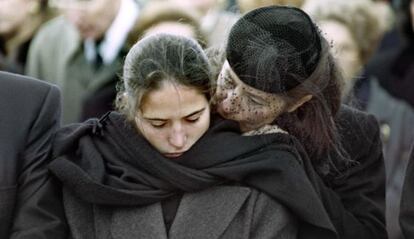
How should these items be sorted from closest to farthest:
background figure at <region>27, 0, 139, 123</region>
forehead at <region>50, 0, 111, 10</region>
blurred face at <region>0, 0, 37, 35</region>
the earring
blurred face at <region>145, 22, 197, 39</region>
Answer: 1. blurred face at <region>145, 22, 197, 39</region>
2. background figure at <region>27, 0, 139, 123</region>
3. forehead at <region>50, 0, 111, 10</region>
4. blurred face at <region>0, 0, 37, 35</region>
5. the earring

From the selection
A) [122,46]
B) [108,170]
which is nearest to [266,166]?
[108,170]

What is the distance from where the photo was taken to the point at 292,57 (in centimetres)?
399

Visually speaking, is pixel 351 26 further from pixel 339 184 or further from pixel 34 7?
pixel 34 7

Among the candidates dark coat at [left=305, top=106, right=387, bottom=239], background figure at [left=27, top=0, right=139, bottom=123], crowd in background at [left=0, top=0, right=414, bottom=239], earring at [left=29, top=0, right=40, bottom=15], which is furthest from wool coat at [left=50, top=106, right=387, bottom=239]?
earring at [left=29, top=0, right=40, bottom=15]

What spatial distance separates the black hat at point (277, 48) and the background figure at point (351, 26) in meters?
1.57

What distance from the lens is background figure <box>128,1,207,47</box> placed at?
545 centimetres

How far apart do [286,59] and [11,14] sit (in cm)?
307

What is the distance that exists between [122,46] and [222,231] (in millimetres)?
2279

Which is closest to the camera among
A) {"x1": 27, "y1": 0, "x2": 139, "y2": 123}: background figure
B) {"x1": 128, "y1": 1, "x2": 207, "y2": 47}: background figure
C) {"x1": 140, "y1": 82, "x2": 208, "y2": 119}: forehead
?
{"x1": 140, "y1": 82, "x2": 208, "y2": 119}: forehead

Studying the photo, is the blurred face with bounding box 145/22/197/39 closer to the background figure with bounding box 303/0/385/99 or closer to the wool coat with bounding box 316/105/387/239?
the background figure with bounding box 303/0/385/99

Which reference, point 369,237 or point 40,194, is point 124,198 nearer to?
point 40,194

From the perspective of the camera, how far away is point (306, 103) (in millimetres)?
4105

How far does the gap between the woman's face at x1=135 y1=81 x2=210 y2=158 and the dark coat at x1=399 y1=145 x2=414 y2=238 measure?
69cm

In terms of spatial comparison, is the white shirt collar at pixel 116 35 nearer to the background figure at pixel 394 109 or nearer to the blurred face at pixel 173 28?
the blurred face at pixel 173 28
